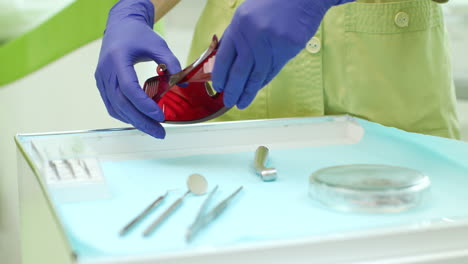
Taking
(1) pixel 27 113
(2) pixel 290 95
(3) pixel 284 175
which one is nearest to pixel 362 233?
(3) pixel 284 175

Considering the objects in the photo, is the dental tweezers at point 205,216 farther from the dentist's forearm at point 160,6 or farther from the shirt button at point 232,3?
the dentist's forearm at point 160,6

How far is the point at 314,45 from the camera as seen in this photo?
108cm

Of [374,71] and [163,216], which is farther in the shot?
[374,71]

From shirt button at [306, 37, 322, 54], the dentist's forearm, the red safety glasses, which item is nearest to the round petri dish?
the red safety glasses

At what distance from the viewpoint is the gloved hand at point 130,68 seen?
0.94 meters

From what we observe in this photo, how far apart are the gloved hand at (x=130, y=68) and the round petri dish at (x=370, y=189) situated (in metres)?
0.36

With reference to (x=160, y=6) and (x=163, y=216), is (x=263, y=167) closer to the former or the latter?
(x=163, y=216)

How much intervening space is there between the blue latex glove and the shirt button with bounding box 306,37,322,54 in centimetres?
18

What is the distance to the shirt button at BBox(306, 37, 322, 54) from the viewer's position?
1076mm

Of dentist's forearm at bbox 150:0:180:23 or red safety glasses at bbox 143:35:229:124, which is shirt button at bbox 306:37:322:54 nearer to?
red safety glasses at bbox 143:35:229:124

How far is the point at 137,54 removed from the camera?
103cm

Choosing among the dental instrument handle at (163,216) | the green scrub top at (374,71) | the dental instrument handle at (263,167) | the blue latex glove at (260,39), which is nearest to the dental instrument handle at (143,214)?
the dental instrument handle at (163,216)

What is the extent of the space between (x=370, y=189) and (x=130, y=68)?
514mm

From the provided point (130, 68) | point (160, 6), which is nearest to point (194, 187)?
point (130, 68)
